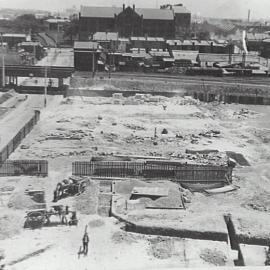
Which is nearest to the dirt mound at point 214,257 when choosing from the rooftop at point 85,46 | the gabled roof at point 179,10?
the rooftop at point 85,46

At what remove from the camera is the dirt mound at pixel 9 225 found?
1892 centimetres

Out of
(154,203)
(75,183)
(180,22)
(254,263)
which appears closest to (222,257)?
(254,263)

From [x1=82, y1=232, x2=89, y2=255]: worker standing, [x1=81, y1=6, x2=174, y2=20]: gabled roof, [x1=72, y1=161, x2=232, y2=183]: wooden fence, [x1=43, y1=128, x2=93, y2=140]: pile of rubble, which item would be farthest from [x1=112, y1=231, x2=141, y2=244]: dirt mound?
[x1=81, y1=6, x2=174, y2=20]: gabled roof

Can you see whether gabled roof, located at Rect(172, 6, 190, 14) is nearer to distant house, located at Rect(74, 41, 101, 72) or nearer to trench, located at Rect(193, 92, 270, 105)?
distant house, located at Rect(74, 41, 101, 72)

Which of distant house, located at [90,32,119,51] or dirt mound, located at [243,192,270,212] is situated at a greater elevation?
distant house, located at [90,32,119,51]

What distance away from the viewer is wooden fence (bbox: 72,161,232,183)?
86.9 feet

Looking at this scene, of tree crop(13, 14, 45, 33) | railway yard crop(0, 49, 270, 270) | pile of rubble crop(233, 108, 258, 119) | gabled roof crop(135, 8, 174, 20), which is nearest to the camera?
railway yard crop(0, 49, 270, 270)

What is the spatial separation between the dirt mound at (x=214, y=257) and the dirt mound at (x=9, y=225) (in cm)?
762

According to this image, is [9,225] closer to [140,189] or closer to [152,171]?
[140,189]

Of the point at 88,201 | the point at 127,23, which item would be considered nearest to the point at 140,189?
the point at 88,201

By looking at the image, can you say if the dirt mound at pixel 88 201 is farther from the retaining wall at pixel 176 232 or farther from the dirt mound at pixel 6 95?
the dirt mound at pixel 6 95

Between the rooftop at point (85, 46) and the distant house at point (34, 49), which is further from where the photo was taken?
the distant house at point (34, 49)

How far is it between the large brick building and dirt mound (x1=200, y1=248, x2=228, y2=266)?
288 ft

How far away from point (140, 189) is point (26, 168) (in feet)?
23.1
